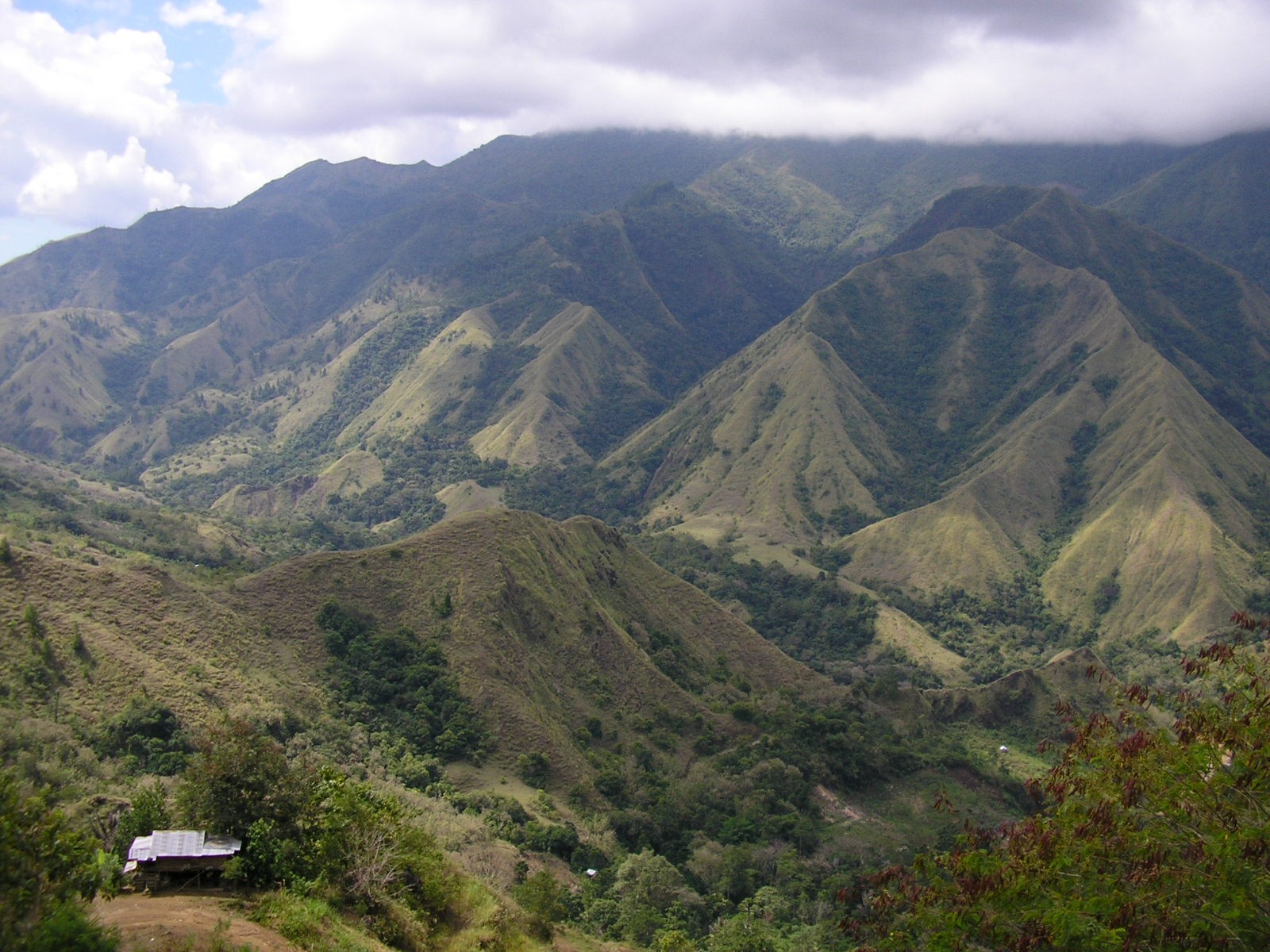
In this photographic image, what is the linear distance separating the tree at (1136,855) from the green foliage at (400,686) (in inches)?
1938

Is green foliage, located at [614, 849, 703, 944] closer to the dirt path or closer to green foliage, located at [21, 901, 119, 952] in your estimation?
the dirt path

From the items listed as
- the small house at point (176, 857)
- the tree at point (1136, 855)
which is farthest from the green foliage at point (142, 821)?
the tree at point (1136, 855)

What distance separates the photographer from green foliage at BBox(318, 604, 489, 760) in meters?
71.8

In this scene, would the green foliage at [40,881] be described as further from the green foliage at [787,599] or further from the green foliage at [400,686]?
the green foliage at [787,599]

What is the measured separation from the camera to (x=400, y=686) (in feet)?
249

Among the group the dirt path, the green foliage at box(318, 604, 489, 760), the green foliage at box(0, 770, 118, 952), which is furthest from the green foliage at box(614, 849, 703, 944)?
the green foliage at box(0, 770, 118, 952)

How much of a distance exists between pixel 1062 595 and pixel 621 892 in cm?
11824

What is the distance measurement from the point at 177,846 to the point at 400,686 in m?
44.6

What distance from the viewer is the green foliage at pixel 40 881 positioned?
20578 millimetres

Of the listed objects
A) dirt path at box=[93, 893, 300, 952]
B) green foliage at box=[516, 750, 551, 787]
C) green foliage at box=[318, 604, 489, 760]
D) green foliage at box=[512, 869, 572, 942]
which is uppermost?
dirt path at box=[93, 893, 300, 952]

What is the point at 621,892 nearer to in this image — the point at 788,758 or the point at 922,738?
the point at 788,758

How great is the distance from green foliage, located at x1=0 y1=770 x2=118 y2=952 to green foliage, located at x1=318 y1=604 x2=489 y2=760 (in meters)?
48.0

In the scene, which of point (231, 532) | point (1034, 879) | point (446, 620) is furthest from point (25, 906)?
point (231, 532)

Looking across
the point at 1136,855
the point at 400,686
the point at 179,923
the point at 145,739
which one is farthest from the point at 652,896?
the point at 1136,855
